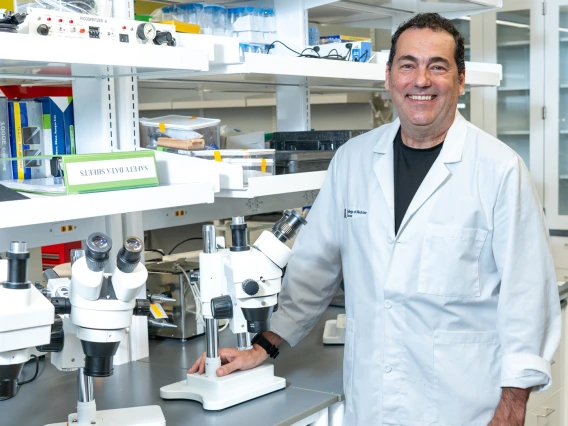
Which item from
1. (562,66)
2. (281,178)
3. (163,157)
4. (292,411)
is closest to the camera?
(292,411)

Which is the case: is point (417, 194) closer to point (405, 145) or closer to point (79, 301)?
point (405, 145)

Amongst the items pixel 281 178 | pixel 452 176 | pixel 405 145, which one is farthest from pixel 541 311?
pixel 281 178

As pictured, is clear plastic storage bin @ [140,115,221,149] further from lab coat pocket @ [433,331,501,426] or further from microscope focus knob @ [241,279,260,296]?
lab coat pocket @ [433,331,501,426]

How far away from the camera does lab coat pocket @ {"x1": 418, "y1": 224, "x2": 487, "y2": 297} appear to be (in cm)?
173

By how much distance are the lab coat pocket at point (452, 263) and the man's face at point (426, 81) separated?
27cm

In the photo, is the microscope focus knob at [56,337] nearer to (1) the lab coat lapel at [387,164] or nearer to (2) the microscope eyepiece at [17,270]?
(2) the microscope eyepiece at [17,270]

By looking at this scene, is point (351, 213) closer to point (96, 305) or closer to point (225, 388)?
point (225, 388)

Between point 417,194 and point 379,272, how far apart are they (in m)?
0.21

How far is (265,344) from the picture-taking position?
1909 mm

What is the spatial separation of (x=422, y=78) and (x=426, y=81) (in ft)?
0.04

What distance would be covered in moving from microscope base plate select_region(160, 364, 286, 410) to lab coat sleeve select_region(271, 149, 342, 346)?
19 centimetres

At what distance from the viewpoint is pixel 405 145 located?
1.92 m

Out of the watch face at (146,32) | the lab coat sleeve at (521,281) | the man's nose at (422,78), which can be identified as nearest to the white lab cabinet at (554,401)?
the lab coat sleeve at (521,281)

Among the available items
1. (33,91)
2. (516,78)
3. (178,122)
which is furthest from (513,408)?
(516,78)
